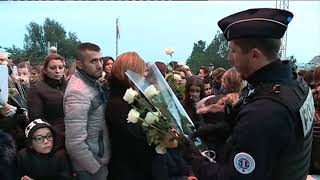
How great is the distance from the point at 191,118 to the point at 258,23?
2248 mm

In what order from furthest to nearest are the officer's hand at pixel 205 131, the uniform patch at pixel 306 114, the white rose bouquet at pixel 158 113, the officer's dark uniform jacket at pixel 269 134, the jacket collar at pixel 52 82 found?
the jacket collar at pixel 52 82
the white rose bouquet at pixel 158 113
the officer's hand at pixel 205 131
the uniform patch at pixel 306 114
the officer's dark uniform jacket at pixel 269 134

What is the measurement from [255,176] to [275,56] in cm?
53

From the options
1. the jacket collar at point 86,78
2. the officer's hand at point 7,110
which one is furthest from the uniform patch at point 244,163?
the officer's hand at point 7,110

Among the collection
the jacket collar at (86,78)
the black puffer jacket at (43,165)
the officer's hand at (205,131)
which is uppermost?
the jacket collar at (86,78)

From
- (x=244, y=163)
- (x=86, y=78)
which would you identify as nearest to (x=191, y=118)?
(x=86, y=78)

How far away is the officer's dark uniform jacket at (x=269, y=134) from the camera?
5.86ft

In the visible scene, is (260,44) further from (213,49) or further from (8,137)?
(213,49)

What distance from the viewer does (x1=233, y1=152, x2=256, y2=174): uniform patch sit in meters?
1.79

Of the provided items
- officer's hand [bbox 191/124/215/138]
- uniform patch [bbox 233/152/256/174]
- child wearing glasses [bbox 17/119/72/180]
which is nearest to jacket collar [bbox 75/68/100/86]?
child wearing glasses [bbox 17/119/72/180]

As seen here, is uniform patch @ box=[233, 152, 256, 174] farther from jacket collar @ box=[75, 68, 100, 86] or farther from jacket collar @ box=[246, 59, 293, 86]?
jacket collar @ box=[75, 68, 100, 86]

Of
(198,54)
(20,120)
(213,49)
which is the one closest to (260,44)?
(20,120)

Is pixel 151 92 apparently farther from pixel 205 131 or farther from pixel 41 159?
pixel 41 159

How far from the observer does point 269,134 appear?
1779mm

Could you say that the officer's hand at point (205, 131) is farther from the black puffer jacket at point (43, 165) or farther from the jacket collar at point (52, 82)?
the jacket collar at point (52, 82)
